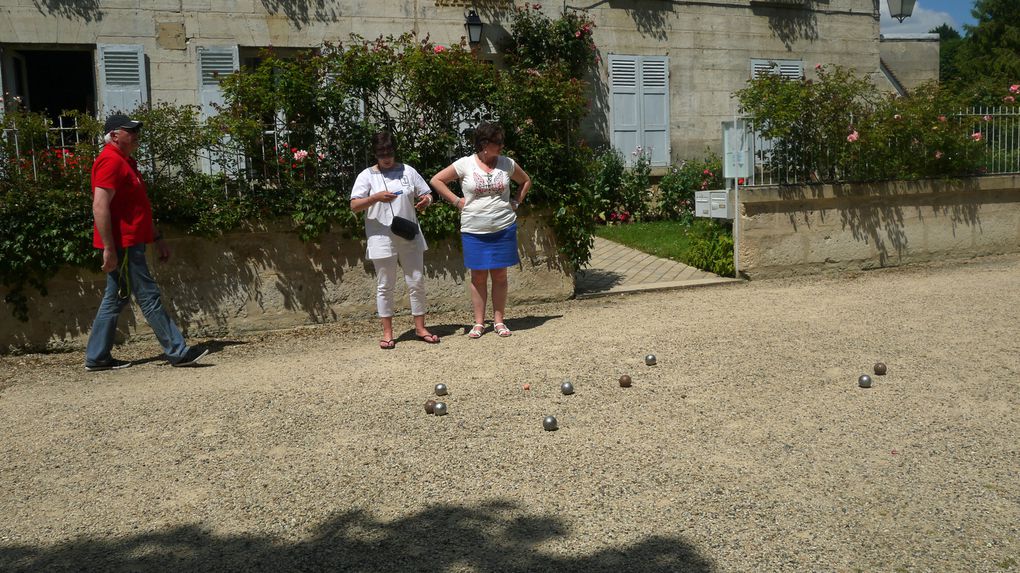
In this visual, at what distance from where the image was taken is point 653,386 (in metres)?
5.74

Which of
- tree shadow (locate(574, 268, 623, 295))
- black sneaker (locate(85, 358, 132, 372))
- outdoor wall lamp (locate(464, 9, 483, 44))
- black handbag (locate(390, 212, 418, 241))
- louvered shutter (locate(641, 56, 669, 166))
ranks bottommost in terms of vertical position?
black sneaker (locate(85, 358, 132, 372))

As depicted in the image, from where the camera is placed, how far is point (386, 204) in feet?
23.3

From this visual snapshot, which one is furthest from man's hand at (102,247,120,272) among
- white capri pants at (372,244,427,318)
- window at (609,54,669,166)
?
window at (609,54,669,166)

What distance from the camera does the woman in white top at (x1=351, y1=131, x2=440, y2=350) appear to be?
707 centimetres

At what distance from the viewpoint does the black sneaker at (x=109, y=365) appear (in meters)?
6.82

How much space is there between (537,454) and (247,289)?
424 centimetres

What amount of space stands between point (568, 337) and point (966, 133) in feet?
20.4

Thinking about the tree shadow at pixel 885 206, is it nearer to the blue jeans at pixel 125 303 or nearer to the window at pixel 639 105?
the window at pixel 639 105

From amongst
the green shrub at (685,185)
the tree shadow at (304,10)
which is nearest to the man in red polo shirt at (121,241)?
the tree shadow at (304,10)

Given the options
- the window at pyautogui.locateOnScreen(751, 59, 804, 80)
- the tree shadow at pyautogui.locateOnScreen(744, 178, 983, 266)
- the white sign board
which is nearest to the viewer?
the white sign board

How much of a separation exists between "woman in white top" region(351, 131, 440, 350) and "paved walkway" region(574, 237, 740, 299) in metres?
2.38

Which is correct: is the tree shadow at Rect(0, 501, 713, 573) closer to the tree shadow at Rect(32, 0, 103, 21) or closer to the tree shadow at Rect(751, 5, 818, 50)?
the tree shadow at Rect(32, 0, 103, 21)

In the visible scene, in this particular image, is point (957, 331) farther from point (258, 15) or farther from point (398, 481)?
point (258, 15)

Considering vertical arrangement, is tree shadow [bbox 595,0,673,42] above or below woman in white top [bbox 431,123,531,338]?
above
